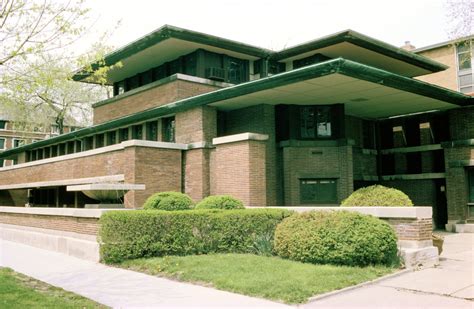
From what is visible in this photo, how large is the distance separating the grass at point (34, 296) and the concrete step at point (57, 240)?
300 centimetres

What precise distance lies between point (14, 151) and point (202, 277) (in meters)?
31.1

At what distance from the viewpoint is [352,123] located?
72.9 ft

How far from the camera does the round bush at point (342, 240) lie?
10219mm

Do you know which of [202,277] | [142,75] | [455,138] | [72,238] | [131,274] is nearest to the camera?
[202,277]

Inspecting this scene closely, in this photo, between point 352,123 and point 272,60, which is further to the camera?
point 272,60

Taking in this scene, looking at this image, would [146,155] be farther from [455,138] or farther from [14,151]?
[14,151]

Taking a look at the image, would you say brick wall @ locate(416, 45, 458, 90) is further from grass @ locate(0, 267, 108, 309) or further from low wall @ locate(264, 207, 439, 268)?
grass @ locate(0, 267, 108, 309)

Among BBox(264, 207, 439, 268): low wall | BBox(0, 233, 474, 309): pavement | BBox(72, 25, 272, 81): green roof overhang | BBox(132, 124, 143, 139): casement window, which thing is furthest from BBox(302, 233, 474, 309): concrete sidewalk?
BBox(132, 124, 143, 139): casement window

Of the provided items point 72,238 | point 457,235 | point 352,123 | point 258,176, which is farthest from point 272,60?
point 72,238

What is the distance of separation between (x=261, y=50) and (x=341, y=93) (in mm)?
6716

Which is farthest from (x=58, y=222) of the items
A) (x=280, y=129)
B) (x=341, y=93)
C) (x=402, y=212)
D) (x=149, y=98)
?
(x=341, y=93)

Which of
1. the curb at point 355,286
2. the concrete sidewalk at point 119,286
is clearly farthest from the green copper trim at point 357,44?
the concrete sidewalk at point 119,286

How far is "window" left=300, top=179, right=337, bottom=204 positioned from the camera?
1955 cm

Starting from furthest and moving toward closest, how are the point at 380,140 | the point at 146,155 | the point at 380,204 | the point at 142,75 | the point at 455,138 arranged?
the point at 142,75, the point at 380,140, the point at 455,138, the point at 146,155, the point at 380,204
